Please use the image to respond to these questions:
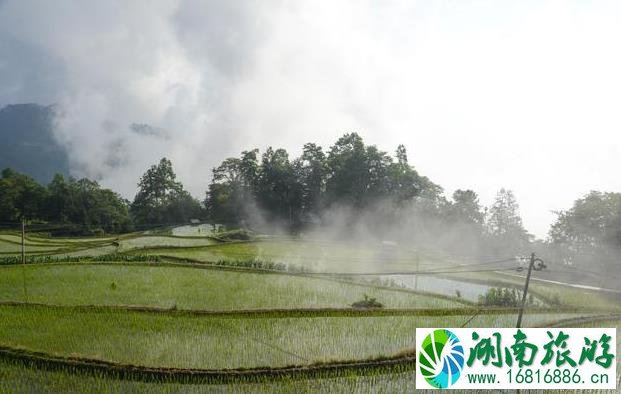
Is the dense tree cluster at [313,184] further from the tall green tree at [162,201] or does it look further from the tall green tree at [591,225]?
the tall green tree at [591,225]

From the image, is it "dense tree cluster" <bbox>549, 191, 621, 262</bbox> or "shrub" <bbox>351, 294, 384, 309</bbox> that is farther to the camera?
"dense tree cluster" <bbox>549, 191, 621, 262</bbox>

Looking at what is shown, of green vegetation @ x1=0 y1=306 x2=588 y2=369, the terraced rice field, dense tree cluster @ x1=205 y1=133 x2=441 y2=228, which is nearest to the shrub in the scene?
the terraced rice field

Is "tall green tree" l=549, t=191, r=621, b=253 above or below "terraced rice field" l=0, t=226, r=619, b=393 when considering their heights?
above

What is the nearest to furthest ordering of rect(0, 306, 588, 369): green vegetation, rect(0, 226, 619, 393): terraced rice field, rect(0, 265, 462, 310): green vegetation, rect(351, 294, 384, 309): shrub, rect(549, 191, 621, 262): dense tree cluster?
rect(0, 226, 619, 393): terraced rice field, rect(0, 306, 588, 369): green vegetation, rect(0, 265, 462, 310): green vegetation, rect(351, 294, 384, 309): shrub, rect(549, 191, 621, 262): dense tree cluster

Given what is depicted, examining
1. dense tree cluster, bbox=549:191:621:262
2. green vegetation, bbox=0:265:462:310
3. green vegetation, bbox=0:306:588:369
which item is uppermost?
dense tree cluster, bbox=549:191:621:262

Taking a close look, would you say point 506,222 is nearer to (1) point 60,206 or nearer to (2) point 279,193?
(2) point 279,193

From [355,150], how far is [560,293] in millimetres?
27890

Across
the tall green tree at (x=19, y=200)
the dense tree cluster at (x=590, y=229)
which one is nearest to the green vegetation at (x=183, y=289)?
the dense tree cluster at (x=590, y=229)

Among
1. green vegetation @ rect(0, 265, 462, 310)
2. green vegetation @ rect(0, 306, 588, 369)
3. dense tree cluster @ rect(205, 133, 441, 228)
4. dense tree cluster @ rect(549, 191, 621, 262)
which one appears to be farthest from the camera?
dense tree cluster @ rect(205, 133, 441, 228)

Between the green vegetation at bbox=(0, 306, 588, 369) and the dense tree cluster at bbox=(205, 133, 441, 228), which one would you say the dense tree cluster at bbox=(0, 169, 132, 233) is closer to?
the dense tree cluster at bbox=(205, 133, 441, 228)

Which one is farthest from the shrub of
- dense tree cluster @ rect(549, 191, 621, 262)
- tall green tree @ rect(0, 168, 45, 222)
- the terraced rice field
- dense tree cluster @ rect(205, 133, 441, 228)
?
tall green tree @ rect(0, 168, 45, 222)

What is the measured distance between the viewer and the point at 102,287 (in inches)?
514

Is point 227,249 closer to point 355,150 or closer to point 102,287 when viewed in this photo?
point 102,287

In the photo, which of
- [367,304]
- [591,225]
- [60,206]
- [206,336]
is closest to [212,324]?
[206,336]
